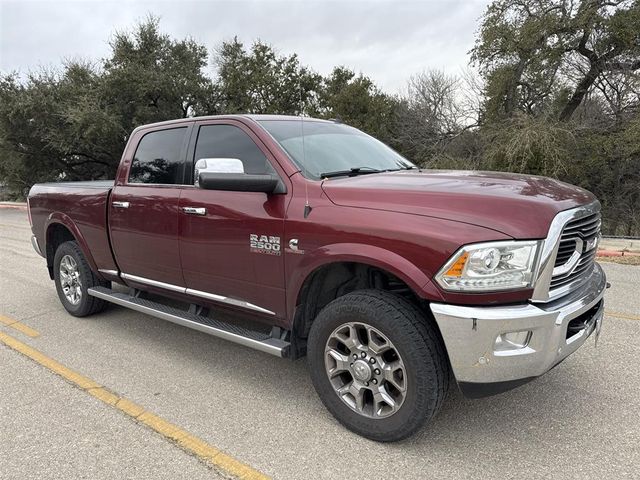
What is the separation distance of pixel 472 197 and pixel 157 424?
241 cm

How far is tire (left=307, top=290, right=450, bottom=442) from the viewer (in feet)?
8.86

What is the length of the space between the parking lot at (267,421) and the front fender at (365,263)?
0.86 metres

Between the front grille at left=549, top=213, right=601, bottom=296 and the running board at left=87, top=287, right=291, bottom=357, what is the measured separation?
5.67 feet

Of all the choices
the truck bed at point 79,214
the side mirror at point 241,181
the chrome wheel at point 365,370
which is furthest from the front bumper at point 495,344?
the truck bed at point 79,214

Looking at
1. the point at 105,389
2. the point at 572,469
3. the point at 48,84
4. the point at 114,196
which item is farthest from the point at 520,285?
the point at 48,84

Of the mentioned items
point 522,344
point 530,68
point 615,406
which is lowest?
point 615,406

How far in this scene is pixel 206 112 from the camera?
2920cm

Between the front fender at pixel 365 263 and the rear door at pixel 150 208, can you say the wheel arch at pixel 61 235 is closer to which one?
the rear door at pixel 150 208

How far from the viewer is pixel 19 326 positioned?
5.28 metres

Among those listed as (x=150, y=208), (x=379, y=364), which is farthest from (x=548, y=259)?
(x=150, y=208)

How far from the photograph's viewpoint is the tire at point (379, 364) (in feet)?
8.86

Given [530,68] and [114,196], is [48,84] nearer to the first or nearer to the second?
[530,68]

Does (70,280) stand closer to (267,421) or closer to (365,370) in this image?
(267,421)

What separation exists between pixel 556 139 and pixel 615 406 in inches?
630
